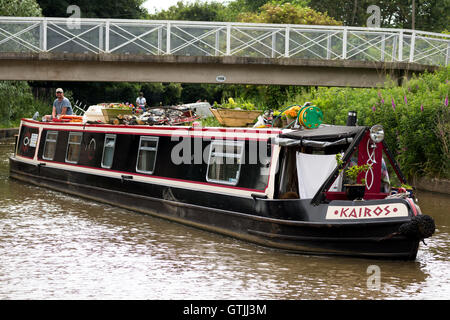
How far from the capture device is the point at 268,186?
1047cm

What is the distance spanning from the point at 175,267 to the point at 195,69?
13685mm

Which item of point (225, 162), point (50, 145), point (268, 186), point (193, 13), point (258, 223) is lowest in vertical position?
point (258, 223)

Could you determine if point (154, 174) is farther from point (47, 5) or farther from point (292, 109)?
point (47, 5)

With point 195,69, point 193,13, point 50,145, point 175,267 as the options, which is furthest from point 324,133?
point 193,13

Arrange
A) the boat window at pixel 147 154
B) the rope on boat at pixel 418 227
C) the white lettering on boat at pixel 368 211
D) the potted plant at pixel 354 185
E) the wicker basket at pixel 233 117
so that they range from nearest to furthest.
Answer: the rope on boat at pixel 418 227
the white lettering on boat at pixel 368 211
the potted plant at pixel 354 185
the wicker basket at pixel 233 117
the boat window at pixel 147 154

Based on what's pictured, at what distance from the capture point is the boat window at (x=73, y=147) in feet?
52.0

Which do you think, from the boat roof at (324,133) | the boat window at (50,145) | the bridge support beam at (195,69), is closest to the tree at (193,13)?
the bridge support beam at (195,69)

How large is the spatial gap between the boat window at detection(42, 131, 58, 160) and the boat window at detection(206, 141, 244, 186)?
615cm

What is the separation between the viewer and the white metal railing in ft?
70.1

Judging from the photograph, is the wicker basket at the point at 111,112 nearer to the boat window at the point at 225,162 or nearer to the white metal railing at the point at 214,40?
the boat window at the point at 225,162

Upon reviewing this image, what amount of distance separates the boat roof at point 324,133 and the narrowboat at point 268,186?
15 millimetres

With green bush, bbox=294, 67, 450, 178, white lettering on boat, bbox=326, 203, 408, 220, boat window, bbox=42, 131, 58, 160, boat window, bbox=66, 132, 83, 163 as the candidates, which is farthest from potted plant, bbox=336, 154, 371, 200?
boat window, bbox=42, 131, 58, 160

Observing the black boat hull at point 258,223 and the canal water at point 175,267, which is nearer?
the canal water at point 175,267

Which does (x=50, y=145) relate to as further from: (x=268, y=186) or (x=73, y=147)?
(x=268, y=186)
